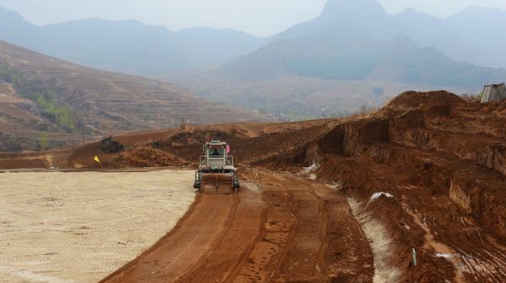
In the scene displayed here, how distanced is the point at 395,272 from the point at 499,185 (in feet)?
24.3

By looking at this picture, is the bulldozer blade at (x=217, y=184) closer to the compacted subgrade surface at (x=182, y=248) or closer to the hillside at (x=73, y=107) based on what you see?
the compacted subgrade surface at (x=182, y=248)

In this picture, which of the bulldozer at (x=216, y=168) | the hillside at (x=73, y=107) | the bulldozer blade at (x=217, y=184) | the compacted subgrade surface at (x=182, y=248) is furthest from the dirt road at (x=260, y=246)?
the hillside at (x=73, y=107)

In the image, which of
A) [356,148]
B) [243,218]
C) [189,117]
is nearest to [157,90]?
[189,117]

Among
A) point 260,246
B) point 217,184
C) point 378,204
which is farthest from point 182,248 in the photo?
point 217,184

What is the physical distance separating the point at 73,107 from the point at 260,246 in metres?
133

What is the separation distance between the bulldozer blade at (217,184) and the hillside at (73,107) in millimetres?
57102

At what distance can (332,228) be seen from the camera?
1981 centimetres

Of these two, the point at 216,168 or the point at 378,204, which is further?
the point at 216,168

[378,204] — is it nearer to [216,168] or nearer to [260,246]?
[260,246]

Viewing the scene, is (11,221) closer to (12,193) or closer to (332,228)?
(12,193)

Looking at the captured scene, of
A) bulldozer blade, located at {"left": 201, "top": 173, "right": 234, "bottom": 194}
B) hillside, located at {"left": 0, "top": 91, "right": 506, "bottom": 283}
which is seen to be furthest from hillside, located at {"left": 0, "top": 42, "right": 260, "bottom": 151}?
hillside, located at {"left": 0, "top": 91, "right": 506, "bottom": 283}

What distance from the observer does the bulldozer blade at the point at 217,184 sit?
96.0 ft

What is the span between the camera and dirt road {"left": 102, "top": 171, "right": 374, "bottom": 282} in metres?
14.5

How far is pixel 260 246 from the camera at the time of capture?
57.3ft
